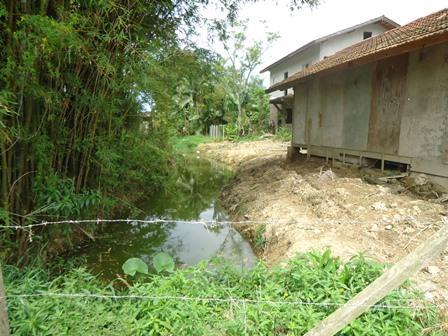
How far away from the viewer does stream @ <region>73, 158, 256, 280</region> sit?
194 inches

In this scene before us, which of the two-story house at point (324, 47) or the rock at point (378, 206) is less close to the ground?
the two-story house at point (324, 47)

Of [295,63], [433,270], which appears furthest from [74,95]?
[295,63]

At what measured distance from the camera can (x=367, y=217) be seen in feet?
15.5

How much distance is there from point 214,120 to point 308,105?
16.9 metres

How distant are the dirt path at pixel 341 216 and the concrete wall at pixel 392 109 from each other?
75cm

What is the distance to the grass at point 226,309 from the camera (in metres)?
2.37

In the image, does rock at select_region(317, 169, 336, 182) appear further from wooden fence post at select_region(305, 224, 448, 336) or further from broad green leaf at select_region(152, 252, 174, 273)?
wooden fence post at select_region(305, 224, 448, 336)

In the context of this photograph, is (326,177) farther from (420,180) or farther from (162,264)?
(162,264)

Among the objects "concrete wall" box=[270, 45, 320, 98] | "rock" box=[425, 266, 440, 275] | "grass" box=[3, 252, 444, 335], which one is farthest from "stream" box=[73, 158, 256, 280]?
"concrete wall" box=[270, 45, 320, 98]

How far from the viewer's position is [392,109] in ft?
21.8

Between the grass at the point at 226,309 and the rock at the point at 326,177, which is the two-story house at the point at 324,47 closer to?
the rock at the point at 326,177

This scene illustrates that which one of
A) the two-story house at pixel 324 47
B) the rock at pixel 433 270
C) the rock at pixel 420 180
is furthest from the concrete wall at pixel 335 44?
the rock at pixel 433 270

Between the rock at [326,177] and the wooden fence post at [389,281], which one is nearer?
the wooden fence post at [389,281]

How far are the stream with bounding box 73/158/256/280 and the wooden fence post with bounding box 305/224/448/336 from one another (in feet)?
5.79
